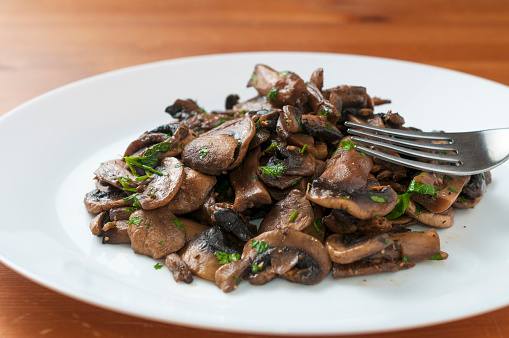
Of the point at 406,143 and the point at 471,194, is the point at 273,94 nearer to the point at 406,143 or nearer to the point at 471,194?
the point at 406,143

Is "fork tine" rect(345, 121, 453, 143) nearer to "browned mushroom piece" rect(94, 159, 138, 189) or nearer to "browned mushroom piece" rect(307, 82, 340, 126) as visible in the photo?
"browned mushroom piece" rect(307, 82, 340, 126)

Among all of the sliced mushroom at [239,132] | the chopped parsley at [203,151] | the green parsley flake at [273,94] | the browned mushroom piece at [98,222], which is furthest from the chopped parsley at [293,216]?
the browned mushroom piece at [98,222]

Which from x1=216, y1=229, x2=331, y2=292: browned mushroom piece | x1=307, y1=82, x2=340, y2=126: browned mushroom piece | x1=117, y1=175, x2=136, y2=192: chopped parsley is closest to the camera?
x1=216, y1=229, x2=331, y2=292: browned mushroom piece

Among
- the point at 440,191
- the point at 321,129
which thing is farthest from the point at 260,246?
the point at 440,191

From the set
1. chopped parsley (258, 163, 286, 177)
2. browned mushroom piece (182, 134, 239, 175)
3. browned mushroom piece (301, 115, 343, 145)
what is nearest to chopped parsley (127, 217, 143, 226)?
browned mushroom piece (182, 134, 239, 175)

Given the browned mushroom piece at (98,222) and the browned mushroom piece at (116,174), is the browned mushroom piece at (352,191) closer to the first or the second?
the browned mushroom piece at (116,174)

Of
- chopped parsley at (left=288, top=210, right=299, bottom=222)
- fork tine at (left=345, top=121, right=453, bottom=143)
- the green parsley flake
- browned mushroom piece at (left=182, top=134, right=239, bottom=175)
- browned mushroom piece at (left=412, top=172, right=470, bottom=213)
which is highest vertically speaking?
the green parsley flake
